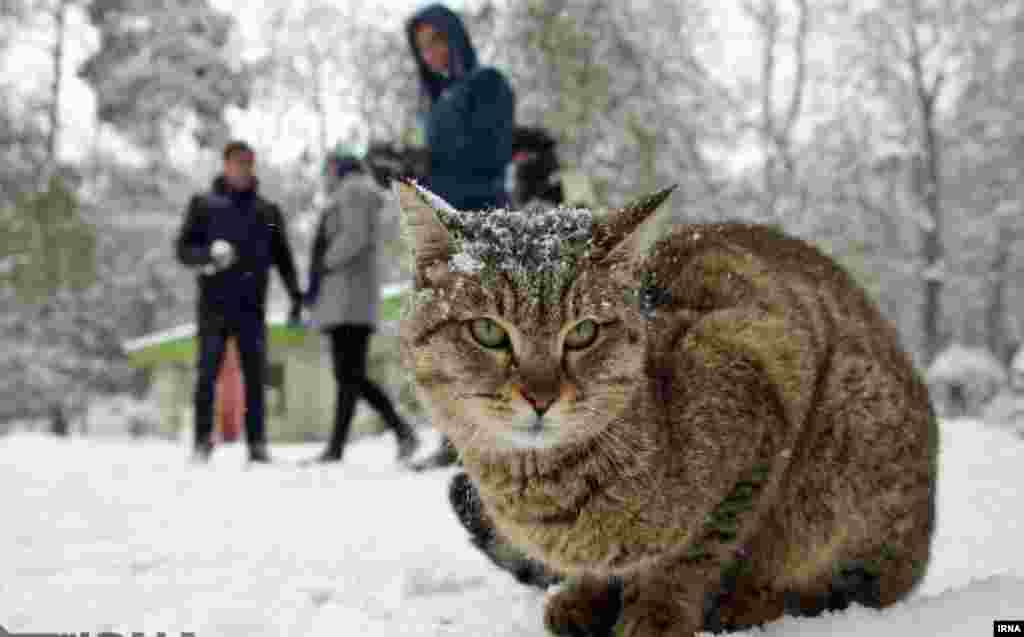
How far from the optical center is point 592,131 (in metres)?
14.0

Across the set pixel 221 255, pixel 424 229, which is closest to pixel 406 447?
pixel 221 255

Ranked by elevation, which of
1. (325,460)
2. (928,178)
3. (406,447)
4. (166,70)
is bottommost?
(325,460)

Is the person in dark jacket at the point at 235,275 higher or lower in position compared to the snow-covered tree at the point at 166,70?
lower

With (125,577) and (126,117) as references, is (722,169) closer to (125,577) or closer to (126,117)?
(126,117)

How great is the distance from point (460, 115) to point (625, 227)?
→ 10.1 ft

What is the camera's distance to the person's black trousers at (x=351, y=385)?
656 centimetres

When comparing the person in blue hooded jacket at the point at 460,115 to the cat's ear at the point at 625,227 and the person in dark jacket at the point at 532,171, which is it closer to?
the person in dark jacket at the point at 532,171

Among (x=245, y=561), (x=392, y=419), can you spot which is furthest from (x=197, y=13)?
(x=245, y=561)

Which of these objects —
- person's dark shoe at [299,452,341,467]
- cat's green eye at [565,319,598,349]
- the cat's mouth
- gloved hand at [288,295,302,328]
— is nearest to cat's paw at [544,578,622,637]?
the cat's mouth

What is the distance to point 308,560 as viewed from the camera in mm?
3287

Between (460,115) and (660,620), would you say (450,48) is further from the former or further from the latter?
(660,620)

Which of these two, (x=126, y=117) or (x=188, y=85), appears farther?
(x=126, y=117)

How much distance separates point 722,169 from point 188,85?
11.8 metres

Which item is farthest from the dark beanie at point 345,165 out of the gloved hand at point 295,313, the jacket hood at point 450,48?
the jacket hood at point 450,48
